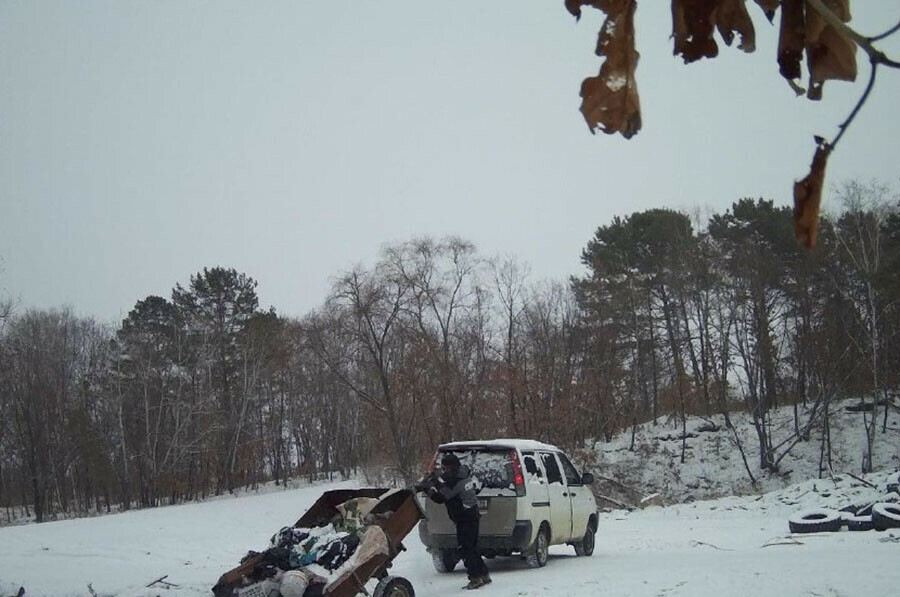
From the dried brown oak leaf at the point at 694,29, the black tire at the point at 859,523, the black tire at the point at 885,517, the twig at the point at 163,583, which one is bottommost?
the black tire at the point at 859,523

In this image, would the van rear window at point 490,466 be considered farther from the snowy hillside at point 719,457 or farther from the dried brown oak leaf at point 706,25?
the snowy hillside at point 719,457

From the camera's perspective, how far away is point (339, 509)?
33.6ft

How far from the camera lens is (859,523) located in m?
16.1

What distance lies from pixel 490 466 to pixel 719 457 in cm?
3390

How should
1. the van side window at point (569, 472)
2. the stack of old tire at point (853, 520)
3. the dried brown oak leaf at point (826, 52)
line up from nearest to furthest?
the dried brown oak leaf at point (826, 52) < the van side window at point (569, 472) < the stack of old tire at point (853, 520)

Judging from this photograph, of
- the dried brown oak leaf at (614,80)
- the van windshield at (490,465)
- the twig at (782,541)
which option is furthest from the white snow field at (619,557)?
the dried brown oak leaf at (614,80)

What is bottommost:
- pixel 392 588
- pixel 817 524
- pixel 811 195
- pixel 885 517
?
pixel 817 524

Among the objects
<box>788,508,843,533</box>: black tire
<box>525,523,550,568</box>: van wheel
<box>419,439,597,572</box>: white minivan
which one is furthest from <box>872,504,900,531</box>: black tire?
<box>525,523,550,568</box>: van wheel

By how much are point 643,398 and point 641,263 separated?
8.95m

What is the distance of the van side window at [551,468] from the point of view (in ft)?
44.0

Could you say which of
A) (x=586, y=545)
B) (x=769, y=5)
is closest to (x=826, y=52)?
(x=769, y=5)

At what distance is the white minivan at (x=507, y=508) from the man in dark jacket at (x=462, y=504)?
0.74m

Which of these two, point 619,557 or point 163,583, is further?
point 619,557

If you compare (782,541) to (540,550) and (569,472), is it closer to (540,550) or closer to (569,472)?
(569,472)
